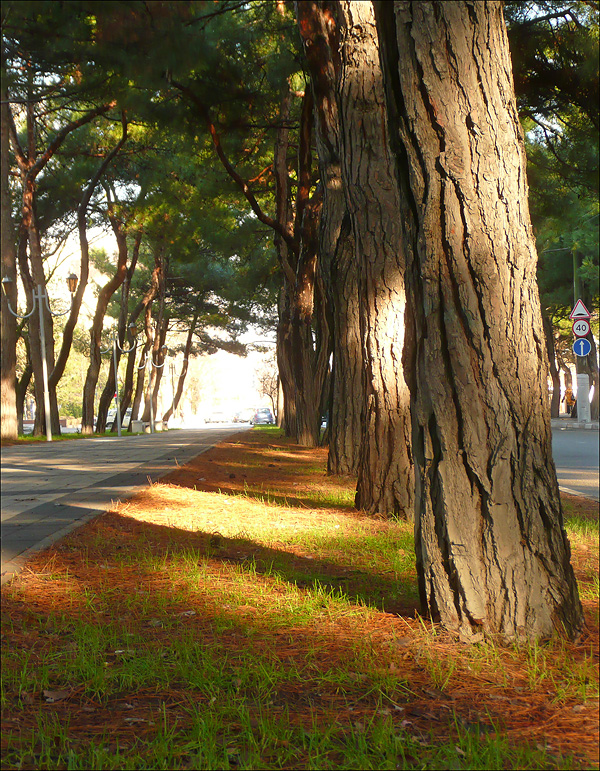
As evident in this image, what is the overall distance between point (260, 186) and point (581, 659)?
15295 millimetres

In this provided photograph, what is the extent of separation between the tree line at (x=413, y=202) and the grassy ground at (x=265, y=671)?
394 millimetres

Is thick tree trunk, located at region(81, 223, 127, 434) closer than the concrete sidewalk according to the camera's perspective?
No

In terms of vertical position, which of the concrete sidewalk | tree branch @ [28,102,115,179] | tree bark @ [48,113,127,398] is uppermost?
tree branch @ [28,102,115,179]

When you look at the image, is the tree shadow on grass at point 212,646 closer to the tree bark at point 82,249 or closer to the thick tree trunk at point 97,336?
the tree bark at point 82,249

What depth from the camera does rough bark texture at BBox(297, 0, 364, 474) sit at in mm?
7551

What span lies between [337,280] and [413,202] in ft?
18.0

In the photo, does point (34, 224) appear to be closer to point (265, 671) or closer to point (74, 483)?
point (74, 483)

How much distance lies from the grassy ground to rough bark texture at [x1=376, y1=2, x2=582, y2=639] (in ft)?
0.86

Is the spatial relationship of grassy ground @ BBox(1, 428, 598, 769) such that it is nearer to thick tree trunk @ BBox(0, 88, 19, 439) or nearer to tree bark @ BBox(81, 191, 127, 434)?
thick tree trunk @ BBox(0, 88, 19, 439)

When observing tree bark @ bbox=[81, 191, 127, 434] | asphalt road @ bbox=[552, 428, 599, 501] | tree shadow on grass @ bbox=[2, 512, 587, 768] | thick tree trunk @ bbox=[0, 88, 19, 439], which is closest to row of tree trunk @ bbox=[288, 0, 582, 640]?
tree shadow on grass @ bbox=[2, 512, 587, 768]

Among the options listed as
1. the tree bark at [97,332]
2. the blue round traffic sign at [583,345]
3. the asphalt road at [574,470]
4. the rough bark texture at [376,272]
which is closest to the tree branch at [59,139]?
the tree bark at [97,332]

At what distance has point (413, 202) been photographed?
9.25 feet

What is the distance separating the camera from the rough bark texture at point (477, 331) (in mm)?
2648

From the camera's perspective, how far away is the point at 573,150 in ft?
33.4
